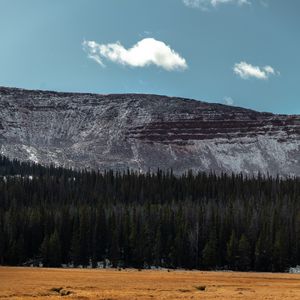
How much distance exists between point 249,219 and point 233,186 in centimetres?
5858

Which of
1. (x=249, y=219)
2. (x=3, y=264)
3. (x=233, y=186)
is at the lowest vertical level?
(x=3, y=264)

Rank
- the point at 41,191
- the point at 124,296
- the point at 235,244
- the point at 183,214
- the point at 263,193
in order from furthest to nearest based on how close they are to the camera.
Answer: the point at 41,191 < the point at 263,193 < the point at 183,214 < the point at 235,244 < the point at 124,296

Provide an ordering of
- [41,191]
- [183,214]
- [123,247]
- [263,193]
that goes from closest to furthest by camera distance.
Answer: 1. [123,247]
2. [183,214]
3. [263,193]
4. [41,191]

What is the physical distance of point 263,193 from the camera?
158 meters

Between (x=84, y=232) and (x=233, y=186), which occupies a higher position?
(x=233, y=186)

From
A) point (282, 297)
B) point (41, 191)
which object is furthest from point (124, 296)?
point (41, 191)

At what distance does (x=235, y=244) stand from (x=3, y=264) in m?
44.6

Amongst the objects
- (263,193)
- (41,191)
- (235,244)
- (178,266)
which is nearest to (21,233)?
(178,266)

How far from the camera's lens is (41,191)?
17500 centimetres

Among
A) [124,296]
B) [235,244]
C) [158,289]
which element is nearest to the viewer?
[124,296]

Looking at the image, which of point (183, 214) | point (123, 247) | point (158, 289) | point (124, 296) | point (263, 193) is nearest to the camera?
point (124, 296)

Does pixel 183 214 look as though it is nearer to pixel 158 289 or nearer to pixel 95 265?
pixel 95 265

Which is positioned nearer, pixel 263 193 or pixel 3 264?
pixel 3 264

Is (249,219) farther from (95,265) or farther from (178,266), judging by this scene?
(95,265)
